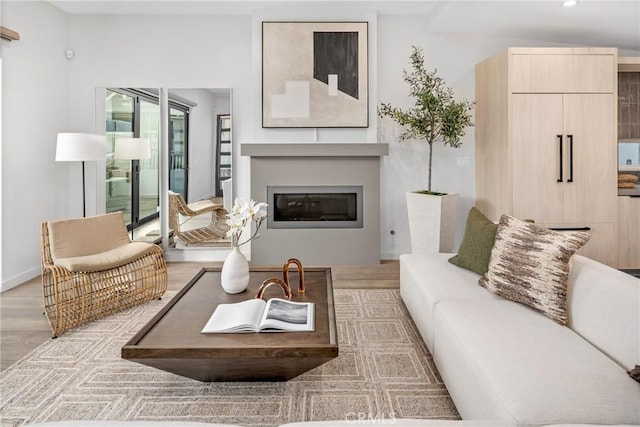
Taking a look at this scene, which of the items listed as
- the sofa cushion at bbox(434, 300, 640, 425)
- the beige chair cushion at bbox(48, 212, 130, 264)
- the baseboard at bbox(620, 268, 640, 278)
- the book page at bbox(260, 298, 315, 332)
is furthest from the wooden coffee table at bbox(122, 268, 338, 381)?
the baseboard at bbox(620, 268, 640, 278)

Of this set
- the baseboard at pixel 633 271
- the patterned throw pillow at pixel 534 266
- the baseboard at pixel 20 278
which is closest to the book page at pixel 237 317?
the patterned throw pillow at pixel 534 266

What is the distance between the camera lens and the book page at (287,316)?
6.39 feet

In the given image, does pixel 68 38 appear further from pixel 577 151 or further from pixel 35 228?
pixel 577 151

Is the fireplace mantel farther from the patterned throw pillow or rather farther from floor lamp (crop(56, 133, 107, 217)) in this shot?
the patterned throw pillow

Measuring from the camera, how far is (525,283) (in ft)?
7.04

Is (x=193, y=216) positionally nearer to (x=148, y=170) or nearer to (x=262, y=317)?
(x=148, y=170)

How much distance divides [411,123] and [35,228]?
155 inches

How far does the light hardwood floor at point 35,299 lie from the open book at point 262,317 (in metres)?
1.32

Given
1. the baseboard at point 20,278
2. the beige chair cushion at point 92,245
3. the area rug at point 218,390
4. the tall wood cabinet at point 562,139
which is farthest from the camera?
the tall wood cabinet at point 562,139

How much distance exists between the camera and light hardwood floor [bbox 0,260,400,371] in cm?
268

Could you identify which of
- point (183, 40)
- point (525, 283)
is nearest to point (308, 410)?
point (525, 283)

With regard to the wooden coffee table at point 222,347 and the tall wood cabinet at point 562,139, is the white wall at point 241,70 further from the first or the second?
the wooden coffee table at point 222,347

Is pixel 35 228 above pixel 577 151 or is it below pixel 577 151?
below

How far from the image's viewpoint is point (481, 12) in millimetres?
4246
